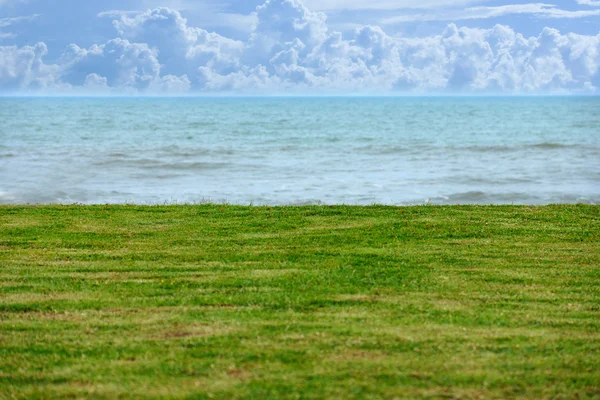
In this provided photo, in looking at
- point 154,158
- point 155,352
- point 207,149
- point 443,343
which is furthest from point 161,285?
point 207,149

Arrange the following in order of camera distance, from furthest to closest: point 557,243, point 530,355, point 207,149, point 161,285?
1. point 207,149
2. point 557,243
3. point 161,285
4. point 530,355

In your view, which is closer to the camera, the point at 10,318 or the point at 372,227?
the point at 10,318

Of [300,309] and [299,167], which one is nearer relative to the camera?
[300,309]

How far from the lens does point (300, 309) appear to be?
6.85m

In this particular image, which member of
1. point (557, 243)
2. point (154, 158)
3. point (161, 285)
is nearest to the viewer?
point (161, 285)

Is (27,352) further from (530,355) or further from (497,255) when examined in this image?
(497,255)

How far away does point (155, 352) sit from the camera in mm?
5691

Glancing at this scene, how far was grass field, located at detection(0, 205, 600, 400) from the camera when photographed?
516 centimetres

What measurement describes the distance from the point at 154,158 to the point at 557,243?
23333mm

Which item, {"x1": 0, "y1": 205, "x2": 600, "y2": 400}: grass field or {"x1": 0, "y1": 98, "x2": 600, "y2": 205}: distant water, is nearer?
{"x1": 0, "y1": 205, "x2": 600, "y2": 400}: grass field

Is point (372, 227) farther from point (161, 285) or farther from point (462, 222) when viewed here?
point (161, 285)

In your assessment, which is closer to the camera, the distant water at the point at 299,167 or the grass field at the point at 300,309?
the grass field at the point at 300,309

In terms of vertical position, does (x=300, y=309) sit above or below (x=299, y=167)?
above

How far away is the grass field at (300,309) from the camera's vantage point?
5.16 m
